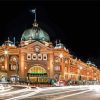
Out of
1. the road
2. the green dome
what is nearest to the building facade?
the green dome

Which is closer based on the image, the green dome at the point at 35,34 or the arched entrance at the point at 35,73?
the arched entrance at the point at 35,73

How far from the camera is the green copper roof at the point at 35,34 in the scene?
471 ft

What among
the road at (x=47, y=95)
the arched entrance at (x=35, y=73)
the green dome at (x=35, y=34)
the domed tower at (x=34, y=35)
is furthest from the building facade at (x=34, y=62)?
the road at (x=47, y=95)

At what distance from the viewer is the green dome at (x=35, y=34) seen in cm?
14338

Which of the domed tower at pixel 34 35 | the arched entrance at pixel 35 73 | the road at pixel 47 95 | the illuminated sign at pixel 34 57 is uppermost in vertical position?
the domed tower at pixel 34 35

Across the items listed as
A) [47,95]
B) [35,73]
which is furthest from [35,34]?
[47,95]

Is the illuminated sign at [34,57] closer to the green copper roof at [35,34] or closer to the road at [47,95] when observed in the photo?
the green copper roof at [35,34]

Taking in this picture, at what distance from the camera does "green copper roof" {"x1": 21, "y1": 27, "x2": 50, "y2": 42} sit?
5649 inches

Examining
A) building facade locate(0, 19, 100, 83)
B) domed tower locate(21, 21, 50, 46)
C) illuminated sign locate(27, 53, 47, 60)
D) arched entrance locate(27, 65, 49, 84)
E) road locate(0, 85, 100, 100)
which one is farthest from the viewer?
domed tower locate(21, 21, 50, 46)

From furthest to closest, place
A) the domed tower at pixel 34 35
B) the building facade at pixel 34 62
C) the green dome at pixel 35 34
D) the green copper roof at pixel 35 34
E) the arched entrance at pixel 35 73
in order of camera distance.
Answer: the green copper roof at pixel 35 34 → the green dome at pixel 35 34 → the domed tower at pixel 34 35 → the arched entrance at pixel 35 73 → the building facade at pixel 34 62

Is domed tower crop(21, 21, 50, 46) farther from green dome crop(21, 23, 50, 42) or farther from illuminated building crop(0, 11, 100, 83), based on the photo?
illuminated building crop(0, 11, 100, 83)

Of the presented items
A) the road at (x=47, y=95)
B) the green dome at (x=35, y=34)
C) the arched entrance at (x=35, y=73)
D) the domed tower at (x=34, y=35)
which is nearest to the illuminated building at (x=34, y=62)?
the arched entrance at (x=35, y=73)

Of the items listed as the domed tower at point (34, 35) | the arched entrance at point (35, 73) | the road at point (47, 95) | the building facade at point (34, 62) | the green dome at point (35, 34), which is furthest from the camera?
the green dome at point (35, 34)

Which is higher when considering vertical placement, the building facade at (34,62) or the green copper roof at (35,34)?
the green copper roof at (35,34)
